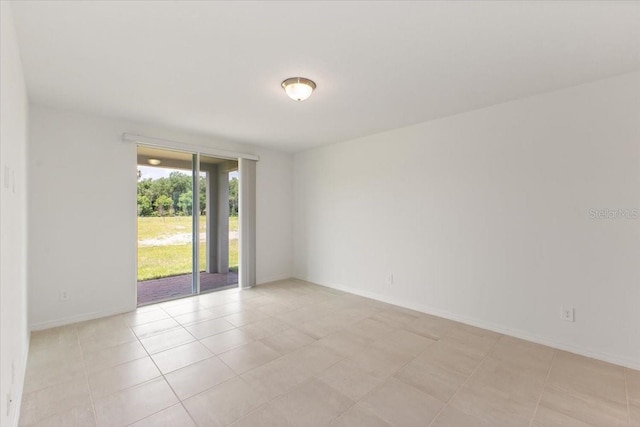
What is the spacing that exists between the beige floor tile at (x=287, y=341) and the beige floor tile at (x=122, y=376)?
100cm

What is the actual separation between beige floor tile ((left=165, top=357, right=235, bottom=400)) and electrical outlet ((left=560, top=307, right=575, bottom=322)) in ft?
10.2

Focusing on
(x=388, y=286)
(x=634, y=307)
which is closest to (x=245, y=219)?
(x=388, y=286)

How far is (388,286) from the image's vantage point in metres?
4.19

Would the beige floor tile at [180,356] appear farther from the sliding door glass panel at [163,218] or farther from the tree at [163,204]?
the tree at [163,204]

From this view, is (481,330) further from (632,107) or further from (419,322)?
(632,107)

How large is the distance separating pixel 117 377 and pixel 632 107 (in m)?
4.83

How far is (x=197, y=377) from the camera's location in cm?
229

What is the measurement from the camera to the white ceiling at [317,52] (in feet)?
5.72

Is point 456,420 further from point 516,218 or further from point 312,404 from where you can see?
point 516,218

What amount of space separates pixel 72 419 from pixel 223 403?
918mm

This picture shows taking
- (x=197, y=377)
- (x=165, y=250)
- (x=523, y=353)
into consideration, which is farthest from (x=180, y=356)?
(x=523, y=353)

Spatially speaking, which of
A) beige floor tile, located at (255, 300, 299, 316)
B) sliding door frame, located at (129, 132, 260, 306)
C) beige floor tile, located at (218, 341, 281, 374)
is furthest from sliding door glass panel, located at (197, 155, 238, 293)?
beige floor tile, located at (218, 341, 281, 374)

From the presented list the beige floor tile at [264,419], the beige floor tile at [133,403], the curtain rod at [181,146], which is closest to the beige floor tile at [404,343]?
the beige floor tile at [264,419]

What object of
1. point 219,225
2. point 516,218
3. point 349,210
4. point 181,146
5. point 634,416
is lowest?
point 634,416
